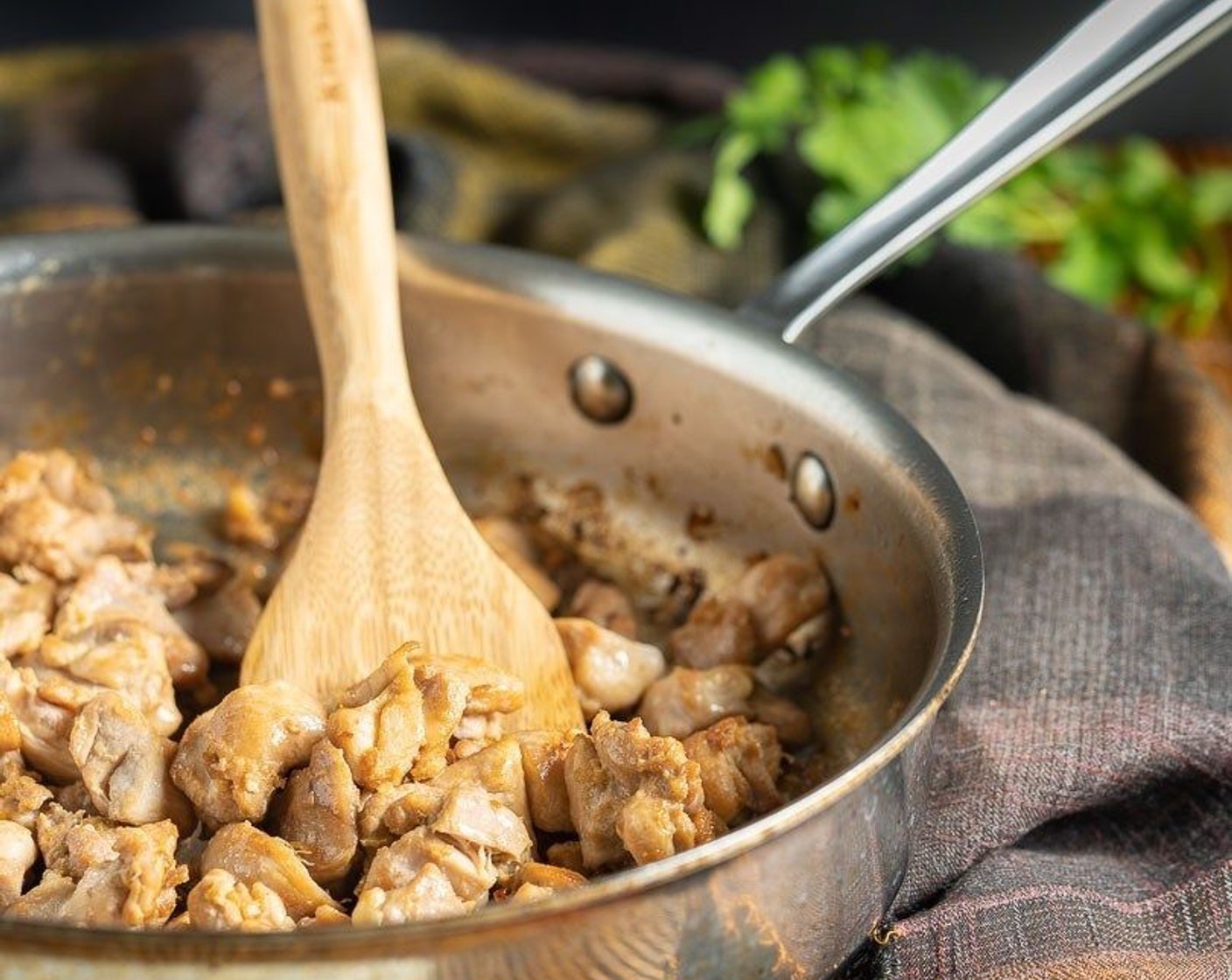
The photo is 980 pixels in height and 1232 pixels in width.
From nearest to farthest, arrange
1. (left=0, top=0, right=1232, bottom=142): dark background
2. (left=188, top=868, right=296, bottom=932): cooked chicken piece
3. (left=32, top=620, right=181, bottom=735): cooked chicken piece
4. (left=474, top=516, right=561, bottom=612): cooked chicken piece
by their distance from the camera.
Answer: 1. (left=188, top=868, right=296, bottom=932): cooked chicken piece
2. (left=32, top=620, right=181, bottom=735): cooked chicken piece
3. (left=474, top=516, right=561, bottom=612): cooked chicken piece
4. (left=0, top=0, right=1232, bottom=142): dark background

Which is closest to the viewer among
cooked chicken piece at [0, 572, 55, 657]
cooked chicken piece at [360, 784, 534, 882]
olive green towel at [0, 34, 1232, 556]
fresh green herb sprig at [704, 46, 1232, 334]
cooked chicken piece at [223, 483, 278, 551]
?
cooked chicken piece at [360, 784, 534, 882]

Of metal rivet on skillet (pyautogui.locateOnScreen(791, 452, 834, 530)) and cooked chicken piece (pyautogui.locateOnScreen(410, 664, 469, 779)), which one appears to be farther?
metal rivet on skillet (pyautogui.locateOnScreen(791, 452, 834, 530))

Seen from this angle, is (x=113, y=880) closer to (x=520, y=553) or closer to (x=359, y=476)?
(x=359, y=476)

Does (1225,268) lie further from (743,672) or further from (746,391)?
(743,672)

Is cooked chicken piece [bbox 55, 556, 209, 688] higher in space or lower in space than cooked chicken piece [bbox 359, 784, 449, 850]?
higher

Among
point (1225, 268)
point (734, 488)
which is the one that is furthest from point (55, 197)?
point (1225, 268)

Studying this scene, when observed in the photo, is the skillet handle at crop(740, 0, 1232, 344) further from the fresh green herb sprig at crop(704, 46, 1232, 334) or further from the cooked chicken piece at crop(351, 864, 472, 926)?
the fresh green herb sprig at crop(704, 46, 1232, 334)

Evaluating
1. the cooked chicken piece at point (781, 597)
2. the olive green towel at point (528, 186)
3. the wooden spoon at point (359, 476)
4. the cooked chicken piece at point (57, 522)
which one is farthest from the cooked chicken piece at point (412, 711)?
the olive green towel at point (528, 186)

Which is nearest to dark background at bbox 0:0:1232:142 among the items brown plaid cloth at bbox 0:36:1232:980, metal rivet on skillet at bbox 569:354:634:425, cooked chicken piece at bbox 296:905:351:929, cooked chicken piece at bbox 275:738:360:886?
brown plaid cloth at bbox 0:36:1232:980

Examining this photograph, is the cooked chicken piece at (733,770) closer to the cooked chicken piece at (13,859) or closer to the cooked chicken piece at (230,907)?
the cooked chicken piece at (230,907)
